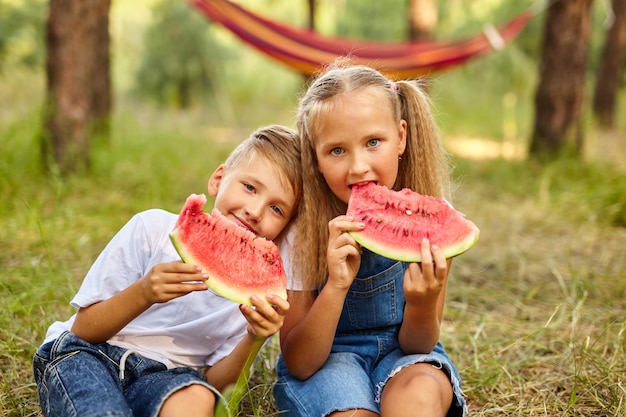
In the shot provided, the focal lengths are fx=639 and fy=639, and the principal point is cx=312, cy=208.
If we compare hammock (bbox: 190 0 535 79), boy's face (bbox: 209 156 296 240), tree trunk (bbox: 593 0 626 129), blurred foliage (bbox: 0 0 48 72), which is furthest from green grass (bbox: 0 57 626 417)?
tree trunk (bbox: 593 0 626 129)

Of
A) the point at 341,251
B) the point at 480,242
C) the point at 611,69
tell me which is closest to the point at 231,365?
the point at 341,251

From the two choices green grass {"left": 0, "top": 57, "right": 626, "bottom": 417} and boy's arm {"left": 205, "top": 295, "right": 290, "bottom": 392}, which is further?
green grass {"left": 0, "top": 57, "right": 626, "bottom": 417}

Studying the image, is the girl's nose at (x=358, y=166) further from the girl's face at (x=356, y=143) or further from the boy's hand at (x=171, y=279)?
the boy's hand at (x=171, y=279)

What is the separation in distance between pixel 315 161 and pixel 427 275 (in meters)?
0.57

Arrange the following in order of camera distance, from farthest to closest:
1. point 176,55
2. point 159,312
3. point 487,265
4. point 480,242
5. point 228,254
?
point 176,55, point 480,242, point 487,265, point 159,312, point 228,254

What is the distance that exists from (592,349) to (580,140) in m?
3.99

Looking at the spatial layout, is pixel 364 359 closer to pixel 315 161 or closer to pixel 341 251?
pixel 341 251

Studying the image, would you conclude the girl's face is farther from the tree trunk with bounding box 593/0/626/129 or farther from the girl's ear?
the tree trunk with bounding box 593/0/626/129

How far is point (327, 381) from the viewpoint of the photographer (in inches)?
77.0

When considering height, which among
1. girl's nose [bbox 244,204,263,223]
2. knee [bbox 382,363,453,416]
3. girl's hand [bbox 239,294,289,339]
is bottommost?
knee [bbox 382,363,453,416]

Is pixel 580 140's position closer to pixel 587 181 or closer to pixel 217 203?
pixel 587 181

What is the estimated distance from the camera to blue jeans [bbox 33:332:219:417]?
1.64 m

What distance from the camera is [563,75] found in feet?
19.8

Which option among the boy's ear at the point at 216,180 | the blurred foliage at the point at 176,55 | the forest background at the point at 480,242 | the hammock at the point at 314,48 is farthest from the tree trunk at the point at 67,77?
the blurred foliage at the point at 176,55
